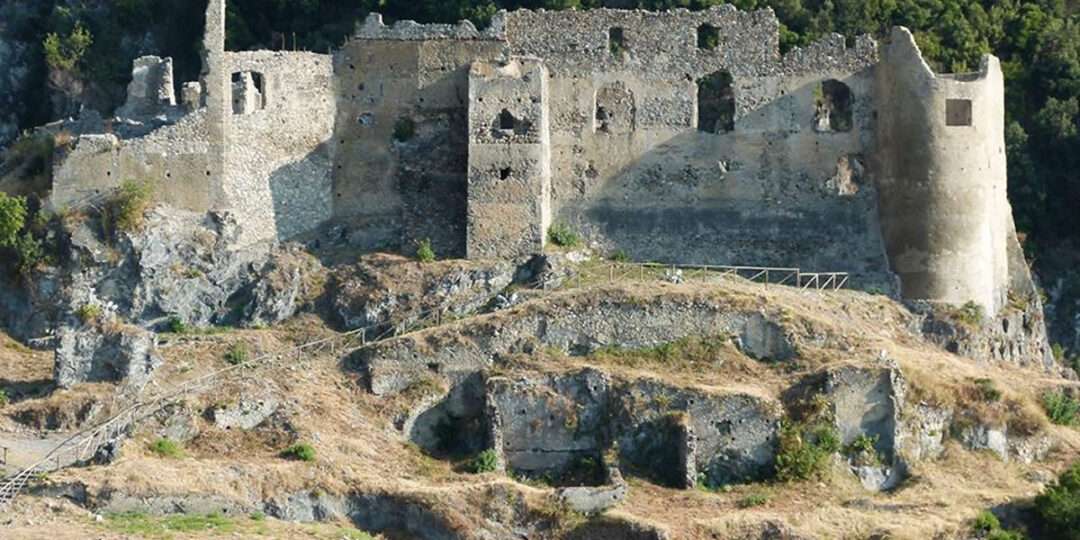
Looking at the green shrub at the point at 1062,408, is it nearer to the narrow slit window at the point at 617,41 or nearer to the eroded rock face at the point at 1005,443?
the eroded rock face at the point at 1005,443

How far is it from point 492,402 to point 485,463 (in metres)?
1.44

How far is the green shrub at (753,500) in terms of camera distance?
57438mm

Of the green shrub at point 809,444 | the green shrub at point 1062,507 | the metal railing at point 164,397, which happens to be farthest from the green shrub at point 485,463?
the green shrub at point 1062,507

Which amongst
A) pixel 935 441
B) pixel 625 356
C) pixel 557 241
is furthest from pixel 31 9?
pixel 935 441

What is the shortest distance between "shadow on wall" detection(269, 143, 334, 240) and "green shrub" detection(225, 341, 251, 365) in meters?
4.21

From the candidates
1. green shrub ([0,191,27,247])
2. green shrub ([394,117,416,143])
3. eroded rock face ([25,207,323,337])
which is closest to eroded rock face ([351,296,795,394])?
eroded rock face ([25,207,323,337])

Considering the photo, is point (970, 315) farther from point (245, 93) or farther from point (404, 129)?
point (245, 93)


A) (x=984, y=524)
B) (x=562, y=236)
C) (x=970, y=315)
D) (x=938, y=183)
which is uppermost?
(x=938, y=183)

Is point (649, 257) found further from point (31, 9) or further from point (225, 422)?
point (31, 9)

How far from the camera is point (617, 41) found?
66.9m

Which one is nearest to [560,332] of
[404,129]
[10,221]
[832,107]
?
[404,129]

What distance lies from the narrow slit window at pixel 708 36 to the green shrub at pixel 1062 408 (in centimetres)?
1152

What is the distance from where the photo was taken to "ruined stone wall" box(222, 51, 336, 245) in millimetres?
64500

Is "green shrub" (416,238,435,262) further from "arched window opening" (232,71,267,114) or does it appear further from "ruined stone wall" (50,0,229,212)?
"arched window opening" (232,71,267,114)
